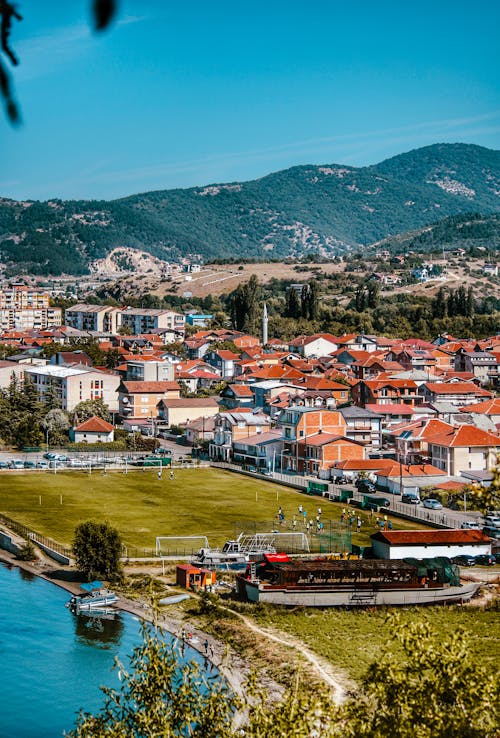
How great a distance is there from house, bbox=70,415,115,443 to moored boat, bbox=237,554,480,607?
2761 centimetres

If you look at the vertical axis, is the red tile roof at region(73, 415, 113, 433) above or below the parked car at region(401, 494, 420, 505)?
above

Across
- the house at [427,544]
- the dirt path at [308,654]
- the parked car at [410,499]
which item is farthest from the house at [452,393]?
the dirt path at [308,654]

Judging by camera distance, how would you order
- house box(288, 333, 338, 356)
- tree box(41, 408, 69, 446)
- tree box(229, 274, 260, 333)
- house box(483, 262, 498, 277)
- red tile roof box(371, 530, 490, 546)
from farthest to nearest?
house box(483, 262, 498, 277), tree box(229, 274, 260, 333), house box(288, 333, 338, 356), tree box(41, 408, 69, 446), red tile roof box(371, 530, 490, 546)

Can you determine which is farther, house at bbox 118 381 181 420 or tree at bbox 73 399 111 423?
house at bbox 118 381 181 420

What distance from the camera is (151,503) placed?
39.6 m

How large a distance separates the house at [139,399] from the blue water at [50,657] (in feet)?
107

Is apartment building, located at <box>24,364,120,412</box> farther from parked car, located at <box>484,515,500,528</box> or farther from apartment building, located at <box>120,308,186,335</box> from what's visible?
apartment building, located at <box>120,308,186,335</box>

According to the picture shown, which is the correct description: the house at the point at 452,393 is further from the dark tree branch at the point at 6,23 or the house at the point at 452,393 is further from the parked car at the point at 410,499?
the dark tree branch at the point at 6,23

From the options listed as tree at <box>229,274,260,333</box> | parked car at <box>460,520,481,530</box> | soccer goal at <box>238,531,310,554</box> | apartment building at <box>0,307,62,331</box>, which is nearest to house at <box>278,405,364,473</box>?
parked car at <box>460,520,481,530</box>

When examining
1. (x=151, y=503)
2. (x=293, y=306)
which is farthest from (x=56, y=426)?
(x=293, y=306)

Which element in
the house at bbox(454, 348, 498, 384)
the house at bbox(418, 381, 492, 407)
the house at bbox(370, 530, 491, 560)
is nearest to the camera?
the house at bbox(370, 530, 491, 560)

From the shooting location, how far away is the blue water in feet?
65.6

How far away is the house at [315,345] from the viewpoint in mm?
83250

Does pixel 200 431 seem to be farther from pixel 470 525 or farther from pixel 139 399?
pixel 470 525
